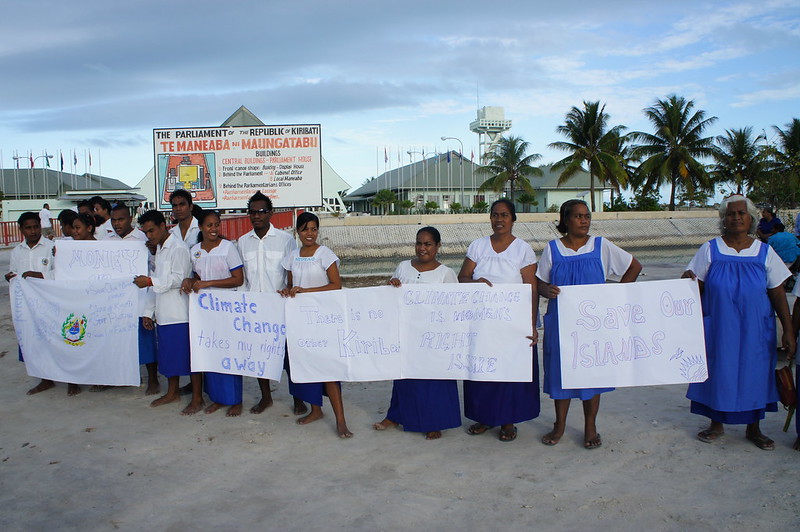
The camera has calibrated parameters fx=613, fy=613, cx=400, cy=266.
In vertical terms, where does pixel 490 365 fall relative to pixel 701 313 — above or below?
below

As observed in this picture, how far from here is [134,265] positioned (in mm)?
6047

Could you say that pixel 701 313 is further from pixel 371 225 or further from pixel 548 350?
pixel 371 225

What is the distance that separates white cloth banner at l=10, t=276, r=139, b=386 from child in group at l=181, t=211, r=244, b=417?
0.85 meters

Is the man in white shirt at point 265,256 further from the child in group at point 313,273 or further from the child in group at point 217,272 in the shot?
the child in group at point 313,273

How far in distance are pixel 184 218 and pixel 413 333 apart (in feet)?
9.26

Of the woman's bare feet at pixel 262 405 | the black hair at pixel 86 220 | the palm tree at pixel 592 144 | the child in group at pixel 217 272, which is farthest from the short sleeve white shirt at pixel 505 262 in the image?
the palm tree at pixel 592 144

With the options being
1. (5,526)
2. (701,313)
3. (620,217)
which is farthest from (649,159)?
(5,526)

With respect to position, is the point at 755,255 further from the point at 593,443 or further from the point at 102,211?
the point at 102,211

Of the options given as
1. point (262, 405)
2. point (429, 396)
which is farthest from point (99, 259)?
point (429, 396)

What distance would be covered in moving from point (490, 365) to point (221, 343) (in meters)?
2.41

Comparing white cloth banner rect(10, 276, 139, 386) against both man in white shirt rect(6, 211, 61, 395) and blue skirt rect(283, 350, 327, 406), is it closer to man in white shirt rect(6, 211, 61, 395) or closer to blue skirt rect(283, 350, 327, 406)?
man in white shirt rect(6, 211, 61, 395)

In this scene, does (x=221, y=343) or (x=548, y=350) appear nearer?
(x=548, y=350)

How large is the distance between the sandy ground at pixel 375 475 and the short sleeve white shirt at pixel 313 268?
1.24m

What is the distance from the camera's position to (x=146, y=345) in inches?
246
